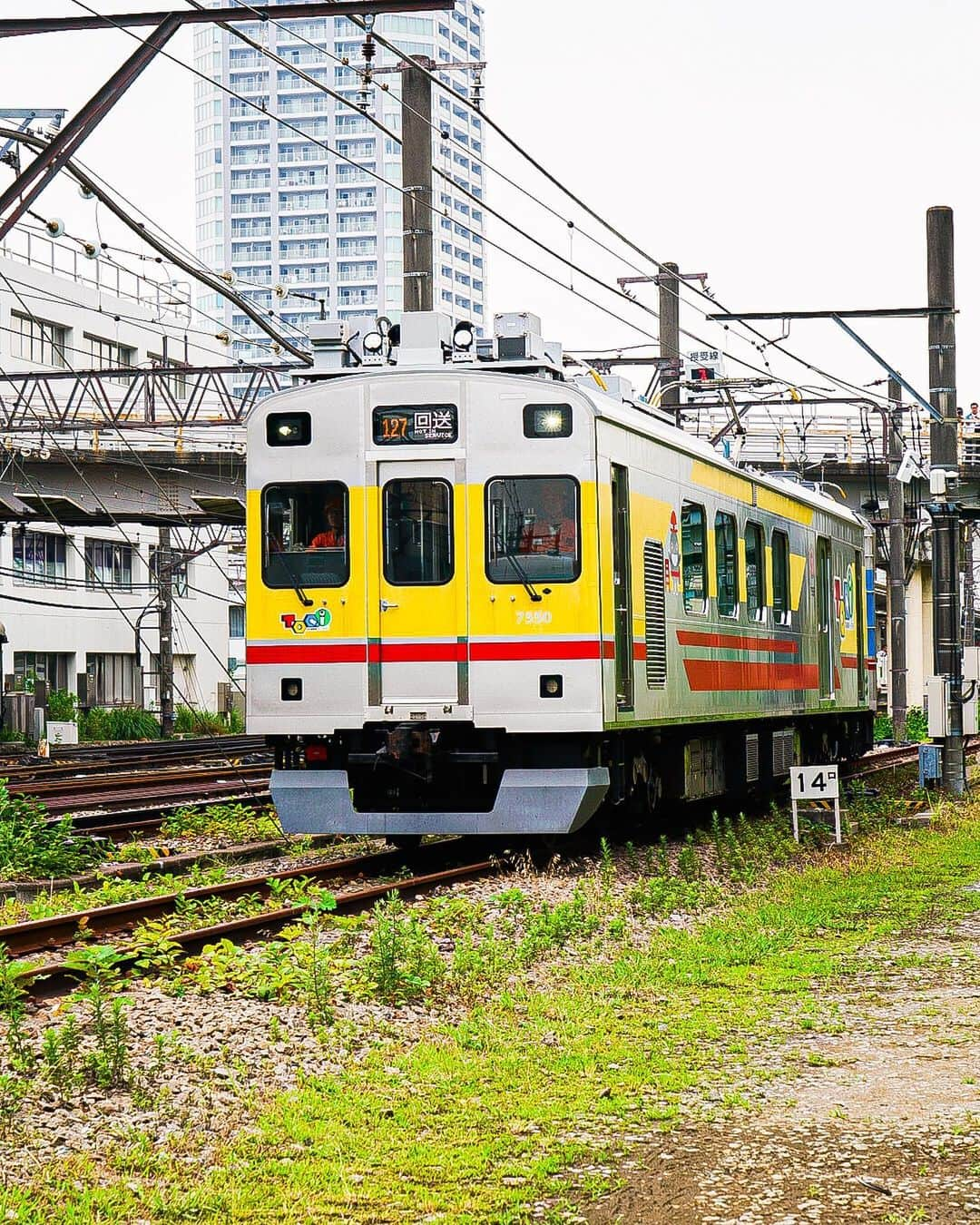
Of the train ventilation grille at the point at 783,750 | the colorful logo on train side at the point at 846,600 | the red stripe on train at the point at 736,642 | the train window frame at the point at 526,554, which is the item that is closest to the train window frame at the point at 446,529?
the train window frame at the point at 526,554

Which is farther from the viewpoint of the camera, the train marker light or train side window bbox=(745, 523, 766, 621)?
train side window bbox=(745, 523, 766, 621)

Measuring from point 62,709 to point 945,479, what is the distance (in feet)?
104

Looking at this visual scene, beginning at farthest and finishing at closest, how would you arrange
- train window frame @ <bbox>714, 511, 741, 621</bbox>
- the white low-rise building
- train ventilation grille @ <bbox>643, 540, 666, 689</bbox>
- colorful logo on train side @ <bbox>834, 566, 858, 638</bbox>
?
the white low-rise building
colorful logo on train side @ <bbox>834, 566, 858, 638</bbox>
train window frame @ <bbox>714, 511, 741, 621</bbox>
train ventilation grille @ <bbox>643, 540, 666, 689</bbox>

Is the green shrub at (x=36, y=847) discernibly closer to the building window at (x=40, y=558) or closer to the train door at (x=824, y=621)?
the train door at (x=824, y=621)

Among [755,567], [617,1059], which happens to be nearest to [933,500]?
[755,567]

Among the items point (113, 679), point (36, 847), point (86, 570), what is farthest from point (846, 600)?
point (113, 679)

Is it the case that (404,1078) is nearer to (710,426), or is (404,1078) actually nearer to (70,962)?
(70,962)

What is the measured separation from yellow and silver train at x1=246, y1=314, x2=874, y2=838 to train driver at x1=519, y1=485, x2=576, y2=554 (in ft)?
0.04

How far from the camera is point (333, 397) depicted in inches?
524

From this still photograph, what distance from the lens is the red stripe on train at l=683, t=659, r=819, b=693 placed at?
15578 millimetres

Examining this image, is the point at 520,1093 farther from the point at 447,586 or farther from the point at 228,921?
the point at 447,586

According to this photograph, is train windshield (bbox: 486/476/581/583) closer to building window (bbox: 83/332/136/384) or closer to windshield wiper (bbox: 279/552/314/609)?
windshield wiper (bbox: 279/552/314/609)

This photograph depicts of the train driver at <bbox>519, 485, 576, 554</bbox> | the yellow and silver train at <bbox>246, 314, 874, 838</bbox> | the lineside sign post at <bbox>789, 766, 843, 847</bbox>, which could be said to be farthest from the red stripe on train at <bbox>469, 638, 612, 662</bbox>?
the lineside sign post at <bbox>789, 766, 843, 847</bbox>

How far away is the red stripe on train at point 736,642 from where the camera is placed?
15266 mm
